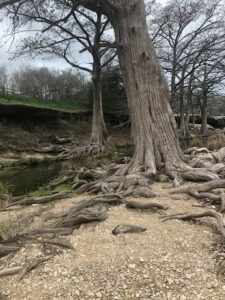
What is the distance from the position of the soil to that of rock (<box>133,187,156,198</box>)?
1590 mm

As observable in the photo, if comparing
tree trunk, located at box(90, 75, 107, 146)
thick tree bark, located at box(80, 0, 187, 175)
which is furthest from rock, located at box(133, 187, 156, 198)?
tree trunk, located at box(90, 75, 107, 146)

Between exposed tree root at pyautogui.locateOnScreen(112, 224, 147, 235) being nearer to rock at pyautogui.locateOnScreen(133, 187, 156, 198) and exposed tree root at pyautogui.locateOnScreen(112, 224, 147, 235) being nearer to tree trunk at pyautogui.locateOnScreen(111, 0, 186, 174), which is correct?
rock at pyautogui.locateOnScreen(133, 187, 156, 198)

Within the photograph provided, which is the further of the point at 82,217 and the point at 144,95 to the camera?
the point at 144,95

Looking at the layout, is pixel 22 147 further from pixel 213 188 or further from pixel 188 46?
pixel 213 188

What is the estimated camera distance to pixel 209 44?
29.7 m

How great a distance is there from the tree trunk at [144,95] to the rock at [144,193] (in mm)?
1874

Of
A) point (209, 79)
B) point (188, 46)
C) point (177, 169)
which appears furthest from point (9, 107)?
point (177, 169)

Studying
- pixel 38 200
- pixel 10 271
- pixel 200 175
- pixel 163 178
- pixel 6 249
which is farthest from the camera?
pixel 163 178

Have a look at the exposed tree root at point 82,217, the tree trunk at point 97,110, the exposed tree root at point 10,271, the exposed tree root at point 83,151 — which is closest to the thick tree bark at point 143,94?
the exposed tree root at point 82,217

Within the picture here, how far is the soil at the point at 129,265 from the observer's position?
14.1 feet

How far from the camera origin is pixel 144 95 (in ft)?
33.4

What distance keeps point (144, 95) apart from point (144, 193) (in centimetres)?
326

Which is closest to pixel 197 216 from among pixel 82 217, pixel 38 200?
pixel 82 217

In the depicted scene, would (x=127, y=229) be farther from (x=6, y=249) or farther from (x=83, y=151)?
(x=83, y=151)
